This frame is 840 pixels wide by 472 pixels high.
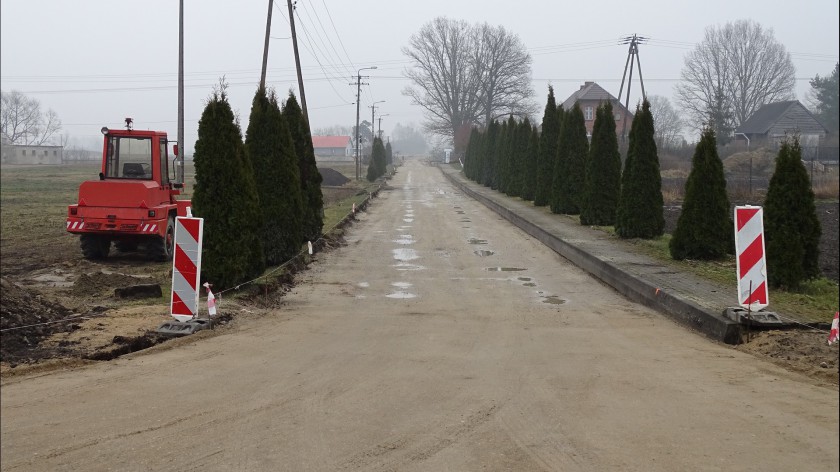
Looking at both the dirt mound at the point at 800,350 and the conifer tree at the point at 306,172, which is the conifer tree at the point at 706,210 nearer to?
the dirt mound at the point at 800,350

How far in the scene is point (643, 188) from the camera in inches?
786

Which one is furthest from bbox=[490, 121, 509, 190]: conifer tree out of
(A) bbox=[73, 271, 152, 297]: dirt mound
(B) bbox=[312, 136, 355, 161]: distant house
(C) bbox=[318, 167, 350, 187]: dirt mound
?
(B) bbox=[312, 136, 355, 161]: distant house

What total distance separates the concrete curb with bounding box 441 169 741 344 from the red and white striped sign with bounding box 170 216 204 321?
658 cm

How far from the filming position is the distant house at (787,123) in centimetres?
359

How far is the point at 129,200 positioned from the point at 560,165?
17774 millimetres

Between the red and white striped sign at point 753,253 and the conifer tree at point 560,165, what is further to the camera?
the conifer tree at point 560,165

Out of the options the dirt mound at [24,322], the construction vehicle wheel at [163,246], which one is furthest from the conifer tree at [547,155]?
the dirt mound at [24,322]

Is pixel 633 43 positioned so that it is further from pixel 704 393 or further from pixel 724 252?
pixel 704 393

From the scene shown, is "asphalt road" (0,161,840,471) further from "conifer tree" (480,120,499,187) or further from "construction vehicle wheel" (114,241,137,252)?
"conifer tree" (480,120,499,187)

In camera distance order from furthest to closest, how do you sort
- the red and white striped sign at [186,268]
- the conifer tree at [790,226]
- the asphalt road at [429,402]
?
the conifer tree at [790,226]
the red and white striped sign at [186,268]
the asphalt road at [429,402]

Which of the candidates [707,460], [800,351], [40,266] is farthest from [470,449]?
[40,266]

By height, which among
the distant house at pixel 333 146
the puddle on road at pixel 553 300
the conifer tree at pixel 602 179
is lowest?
the puddle on road at pixel 553 300

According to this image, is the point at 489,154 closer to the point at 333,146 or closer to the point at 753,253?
the point at 753,253

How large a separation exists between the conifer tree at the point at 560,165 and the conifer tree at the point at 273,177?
48.5ft
